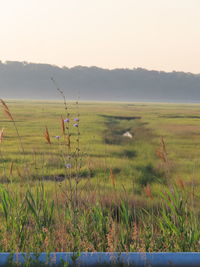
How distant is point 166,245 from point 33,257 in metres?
1.66

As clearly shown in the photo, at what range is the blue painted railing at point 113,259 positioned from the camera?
4074 mm

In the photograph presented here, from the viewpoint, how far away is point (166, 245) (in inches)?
200

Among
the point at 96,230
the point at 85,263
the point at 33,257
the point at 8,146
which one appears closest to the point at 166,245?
the point at 96,230

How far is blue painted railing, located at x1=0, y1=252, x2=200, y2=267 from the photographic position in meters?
4.07

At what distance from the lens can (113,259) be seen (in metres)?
4.20

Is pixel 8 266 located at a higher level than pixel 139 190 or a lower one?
higher

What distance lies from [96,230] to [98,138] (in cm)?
1868

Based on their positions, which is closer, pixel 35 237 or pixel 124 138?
pixel 35 237

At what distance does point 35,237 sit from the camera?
5078mm

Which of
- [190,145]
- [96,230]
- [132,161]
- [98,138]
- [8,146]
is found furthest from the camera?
[98,138]

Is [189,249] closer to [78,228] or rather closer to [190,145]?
[78,228]

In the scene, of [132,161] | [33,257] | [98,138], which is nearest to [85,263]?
[33,257]

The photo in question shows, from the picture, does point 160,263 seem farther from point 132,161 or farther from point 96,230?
point 132,161

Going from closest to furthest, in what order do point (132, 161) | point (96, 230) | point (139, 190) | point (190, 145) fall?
point (96, 230), point (139, 190), point (132, 161), point (190, 145)
